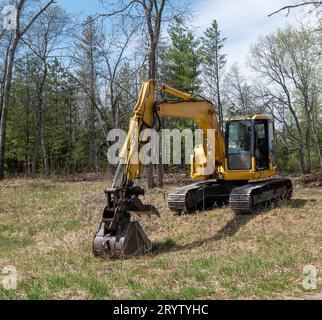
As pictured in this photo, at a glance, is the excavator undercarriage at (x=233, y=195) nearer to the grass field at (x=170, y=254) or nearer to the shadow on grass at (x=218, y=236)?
the shadow on grass at (x=218, y=236)

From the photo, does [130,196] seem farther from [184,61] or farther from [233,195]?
[184,61]

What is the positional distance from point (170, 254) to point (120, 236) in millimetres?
1033

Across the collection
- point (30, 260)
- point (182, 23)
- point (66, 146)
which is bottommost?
point (30, 260)

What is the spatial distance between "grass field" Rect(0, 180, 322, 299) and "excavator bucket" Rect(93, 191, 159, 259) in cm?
27

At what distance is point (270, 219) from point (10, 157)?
3703cm

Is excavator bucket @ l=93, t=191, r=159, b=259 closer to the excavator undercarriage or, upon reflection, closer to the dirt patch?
the excavator undercarriage

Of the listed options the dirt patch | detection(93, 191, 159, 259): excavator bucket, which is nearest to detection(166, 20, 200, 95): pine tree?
the dirt patch

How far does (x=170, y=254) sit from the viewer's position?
30.7 feet

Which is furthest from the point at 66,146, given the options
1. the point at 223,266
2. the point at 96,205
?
the point at 223,266

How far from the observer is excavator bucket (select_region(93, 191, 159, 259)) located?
9.08 m

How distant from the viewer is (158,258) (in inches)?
353

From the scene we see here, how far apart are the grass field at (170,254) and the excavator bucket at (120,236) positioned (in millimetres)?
271

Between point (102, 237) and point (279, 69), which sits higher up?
point (279, 69)
